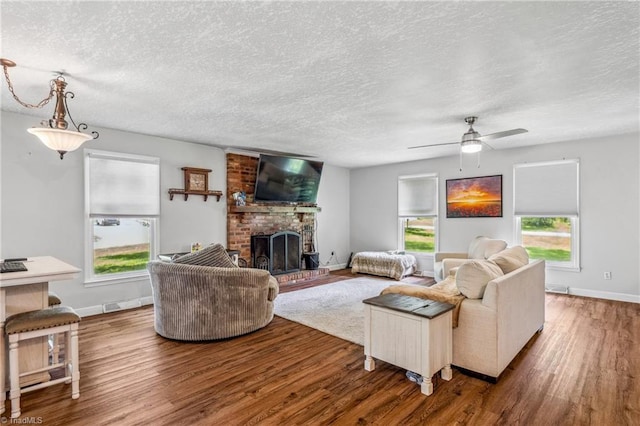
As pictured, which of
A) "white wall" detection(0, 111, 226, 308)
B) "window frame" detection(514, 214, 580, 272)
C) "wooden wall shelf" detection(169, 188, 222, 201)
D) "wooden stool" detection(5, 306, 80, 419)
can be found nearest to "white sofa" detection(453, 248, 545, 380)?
"wooden stool" detection(5, 306, 80, 419)

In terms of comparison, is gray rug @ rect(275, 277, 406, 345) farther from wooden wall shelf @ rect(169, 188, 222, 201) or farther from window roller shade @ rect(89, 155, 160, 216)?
window roller shade @ rect(89, 155, 160, 216)

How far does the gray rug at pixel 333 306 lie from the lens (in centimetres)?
371

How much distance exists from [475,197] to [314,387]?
503 centimetres

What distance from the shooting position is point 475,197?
6.16 metres

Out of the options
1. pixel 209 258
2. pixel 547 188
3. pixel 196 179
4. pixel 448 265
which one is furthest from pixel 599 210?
pixel 196 179

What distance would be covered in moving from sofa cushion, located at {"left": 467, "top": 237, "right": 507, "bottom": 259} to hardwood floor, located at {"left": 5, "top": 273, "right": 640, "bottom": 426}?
5.67 ft

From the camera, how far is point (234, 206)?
5.71 meters

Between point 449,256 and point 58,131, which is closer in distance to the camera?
point 58,131

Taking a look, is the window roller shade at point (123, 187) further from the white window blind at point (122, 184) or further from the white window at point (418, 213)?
the white window at point (418, 213)

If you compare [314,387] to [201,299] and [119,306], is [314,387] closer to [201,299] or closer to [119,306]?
[201,299]

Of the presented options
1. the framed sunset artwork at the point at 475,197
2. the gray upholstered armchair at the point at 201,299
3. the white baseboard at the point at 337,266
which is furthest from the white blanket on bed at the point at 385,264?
the gray upholstered armchair at the point at 201,299

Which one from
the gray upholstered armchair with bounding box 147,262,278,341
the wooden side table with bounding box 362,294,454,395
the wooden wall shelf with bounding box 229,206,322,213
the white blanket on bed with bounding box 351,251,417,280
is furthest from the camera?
the white blanket on bed with bounding box 351,251,417,280

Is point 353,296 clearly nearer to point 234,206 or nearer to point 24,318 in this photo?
point 234,206

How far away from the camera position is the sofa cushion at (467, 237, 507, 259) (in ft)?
16.7
